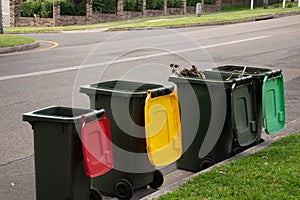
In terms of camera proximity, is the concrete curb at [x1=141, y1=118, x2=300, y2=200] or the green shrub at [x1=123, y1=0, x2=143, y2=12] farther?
the green shrub at [x1=123, y1=0, x2=143, y2=12]

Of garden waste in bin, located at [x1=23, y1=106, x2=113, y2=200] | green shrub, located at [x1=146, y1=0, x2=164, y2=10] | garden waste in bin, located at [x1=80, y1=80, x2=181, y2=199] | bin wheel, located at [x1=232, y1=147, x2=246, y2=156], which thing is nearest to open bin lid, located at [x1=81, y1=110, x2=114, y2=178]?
garden waste in bin, located at [x1=23, y1=106, x2=113, y2=200]

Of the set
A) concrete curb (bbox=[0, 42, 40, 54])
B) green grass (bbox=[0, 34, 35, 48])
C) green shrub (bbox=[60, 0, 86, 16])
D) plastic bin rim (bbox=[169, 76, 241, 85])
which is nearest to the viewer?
plastic bin rim (bbox=[169, 76, 241, 85])

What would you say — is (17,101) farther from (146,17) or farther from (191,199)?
(146,17)

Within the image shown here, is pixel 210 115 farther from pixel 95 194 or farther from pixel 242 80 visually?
pixel 95 194

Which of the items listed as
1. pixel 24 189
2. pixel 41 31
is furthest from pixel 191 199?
pixel 41 31

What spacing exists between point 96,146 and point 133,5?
35.2 metres

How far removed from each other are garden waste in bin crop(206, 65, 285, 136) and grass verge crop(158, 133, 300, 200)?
0.37 metres

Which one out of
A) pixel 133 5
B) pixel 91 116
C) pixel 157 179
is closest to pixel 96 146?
pixel 91 116

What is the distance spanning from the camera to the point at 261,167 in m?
5.98

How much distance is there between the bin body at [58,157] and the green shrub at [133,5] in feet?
114

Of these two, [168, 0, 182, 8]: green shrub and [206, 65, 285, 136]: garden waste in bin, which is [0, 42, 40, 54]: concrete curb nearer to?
[206, 65, 285, 136]: garden waste in bin

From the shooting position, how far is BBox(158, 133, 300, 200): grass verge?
524 centimetres

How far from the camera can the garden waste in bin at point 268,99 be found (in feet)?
21.6

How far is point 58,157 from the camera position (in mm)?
4852
